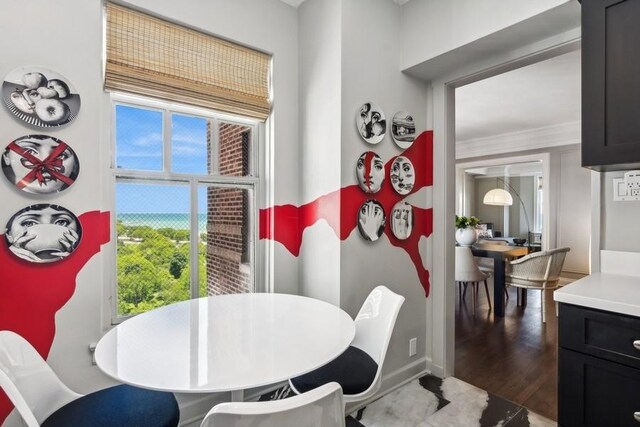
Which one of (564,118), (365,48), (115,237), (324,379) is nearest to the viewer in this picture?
(324,379)

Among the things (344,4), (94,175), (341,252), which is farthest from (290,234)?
(344,4)

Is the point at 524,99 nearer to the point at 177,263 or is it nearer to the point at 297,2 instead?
the point at 297,2

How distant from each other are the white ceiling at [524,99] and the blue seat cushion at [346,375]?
3105mm

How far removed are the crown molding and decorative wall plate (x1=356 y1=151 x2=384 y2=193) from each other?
4384mm

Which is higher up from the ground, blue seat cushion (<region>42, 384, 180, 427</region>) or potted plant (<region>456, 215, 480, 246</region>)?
potted plant (<region>456, 215, 480, 246</region>)

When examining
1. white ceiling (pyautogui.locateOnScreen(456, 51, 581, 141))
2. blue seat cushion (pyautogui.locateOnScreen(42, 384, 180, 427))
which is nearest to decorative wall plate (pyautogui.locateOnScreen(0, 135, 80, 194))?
blue seat cushion (pyautogui.locateOnScreen(42, 384, 180, 427))

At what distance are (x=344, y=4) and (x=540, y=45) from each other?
1181 millimetres

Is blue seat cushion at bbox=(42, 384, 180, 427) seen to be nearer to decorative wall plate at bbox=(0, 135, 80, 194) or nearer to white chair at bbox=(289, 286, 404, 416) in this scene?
white chair at bbox=(289, 286, 404, 416)

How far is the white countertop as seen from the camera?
47.5 inches

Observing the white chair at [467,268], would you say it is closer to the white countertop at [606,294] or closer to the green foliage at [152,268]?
the white countertop at [606,294]

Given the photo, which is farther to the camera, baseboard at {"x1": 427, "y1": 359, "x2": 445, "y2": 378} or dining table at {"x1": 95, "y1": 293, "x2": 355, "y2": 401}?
baseboard at {"x1": 427, "y1": 359, "x2": 445, "y2": 378}

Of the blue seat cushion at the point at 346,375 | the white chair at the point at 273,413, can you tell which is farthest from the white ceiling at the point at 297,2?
the white chair at the point at 273,413

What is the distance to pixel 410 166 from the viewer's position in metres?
2.37

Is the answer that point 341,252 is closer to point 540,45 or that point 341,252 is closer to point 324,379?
point 324,379
